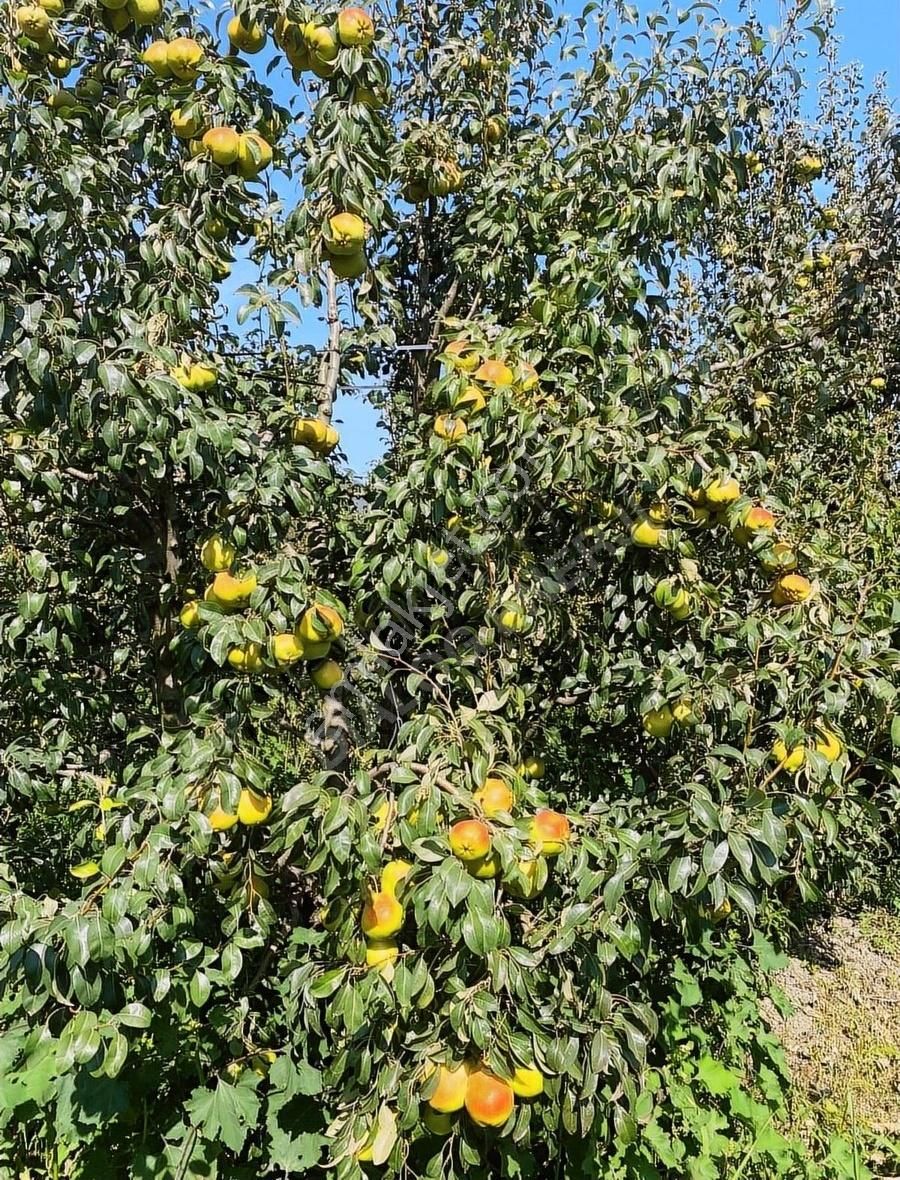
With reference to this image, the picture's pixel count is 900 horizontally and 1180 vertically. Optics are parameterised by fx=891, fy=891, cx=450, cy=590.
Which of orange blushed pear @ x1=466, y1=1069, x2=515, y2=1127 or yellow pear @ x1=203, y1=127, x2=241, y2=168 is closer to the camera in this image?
orange blushed pear @ x1=466, y1=1069, x2=515, y2=1127

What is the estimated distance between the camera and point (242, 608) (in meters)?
1.97

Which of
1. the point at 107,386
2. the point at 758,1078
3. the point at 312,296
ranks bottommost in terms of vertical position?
the point at 758,1078

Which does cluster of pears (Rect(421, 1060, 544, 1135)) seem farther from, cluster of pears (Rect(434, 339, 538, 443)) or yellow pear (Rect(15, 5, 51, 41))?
yellow pear (Rect(15, 5, 51, 41))

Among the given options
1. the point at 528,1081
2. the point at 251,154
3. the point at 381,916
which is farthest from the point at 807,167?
the point at 528,1081

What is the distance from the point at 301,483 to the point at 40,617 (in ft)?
2.75

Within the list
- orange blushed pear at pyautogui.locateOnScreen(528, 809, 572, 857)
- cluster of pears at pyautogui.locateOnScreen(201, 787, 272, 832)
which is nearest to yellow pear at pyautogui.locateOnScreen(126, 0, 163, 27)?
cluster of pears at pyautogui.locateOnScreen(201, 787, 272, 832)

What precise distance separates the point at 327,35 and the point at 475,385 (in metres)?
0.81

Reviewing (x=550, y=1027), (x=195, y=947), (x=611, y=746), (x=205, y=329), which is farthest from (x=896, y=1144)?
(x=205, y=329)

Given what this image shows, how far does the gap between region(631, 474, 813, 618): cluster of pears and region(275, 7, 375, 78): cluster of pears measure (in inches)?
47.6

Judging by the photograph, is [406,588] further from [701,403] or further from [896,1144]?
[896,1144]

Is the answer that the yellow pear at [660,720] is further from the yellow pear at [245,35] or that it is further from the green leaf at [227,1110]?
the yellow pear at [245,35]

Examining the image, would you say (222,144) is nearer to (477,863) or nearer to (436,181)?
(436,181)

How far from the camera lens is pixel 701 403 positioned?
2484 millimetres

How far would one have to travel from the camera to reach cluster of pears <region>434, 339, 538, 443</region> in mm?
1986
